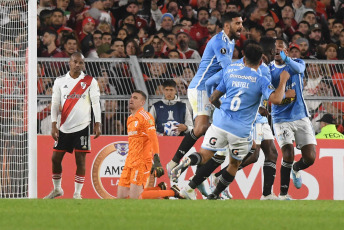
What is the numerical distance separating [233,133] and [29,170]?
142 inches

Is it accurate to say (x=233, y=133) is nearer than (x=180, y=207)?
No

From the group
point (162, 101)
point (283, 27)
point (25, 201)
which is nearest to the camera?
point (25, 201)

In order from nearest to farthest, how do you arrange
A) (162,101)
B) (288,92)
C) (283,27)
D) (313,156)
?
(288,92)
(313,156)
(162,101)
(283,27)

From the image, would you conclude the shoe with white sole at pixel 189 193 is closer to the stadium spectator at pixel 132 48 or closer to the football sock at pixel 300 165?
the football sock at pixel 300 165

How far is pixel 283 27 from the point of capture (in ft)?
67.9

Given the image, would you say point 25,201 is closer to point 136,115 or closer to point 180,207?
point 180,207

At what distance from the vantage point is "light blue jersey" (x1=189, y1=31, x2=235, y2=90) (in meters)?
12.2

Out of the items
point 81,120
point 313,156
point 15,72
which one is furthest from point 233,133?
point 15,72

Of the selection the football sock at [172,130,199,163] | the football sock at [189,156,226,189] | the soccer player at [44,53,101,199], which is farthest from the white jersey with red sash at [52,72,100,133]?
the football sock at [189,156,226,189]

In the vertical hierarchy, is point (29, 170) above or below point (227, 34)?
below

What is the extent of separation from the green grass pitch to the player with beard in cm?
192

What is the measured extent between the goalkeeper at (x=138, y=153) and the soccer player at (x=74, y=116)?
662 millimetres

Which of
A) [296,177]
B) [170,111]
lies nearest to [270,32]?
Result: [170,111]

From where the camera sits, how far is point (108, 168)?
49.7 ft
